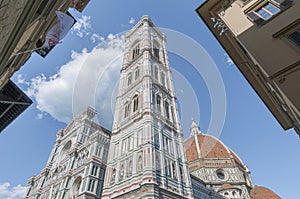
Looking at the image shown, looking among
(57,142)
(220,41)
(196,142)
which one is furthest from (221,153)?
(220,41)

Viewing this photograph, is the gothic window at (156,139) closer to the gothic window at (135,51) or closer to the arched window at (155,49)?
the arched window at (155,49)

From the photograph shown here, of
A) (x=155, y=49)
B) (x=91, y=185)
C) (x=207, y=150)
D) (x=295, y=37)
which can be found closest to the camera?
(x=295, y=37)

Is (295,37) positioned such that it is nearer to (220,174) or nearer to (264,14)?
(264,14)

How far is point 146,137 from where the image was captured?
65.7 feet

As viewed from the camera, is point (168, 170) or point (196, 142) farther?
point (196, 142)

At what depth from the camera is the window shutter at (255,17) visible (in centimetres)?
732

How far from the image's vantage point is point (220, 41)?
1002cm

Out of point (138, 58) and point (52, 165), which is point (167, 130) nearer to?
point (138, 58)

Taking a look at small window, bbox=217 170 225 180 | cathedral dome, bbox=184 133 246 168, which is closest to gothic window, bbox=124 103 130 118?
cathedral dome, bbox=184 133 246 168

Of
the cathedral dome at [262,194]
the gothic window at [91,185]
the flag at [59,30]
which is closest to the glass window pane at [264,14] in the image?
the flag at [59,30]

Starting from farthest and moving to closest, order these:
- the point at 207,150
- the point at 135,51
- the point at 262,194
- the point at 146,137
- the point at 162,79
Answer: the point at 207,150, the point at 262,194, the point at 135,51, the point at 162,79, the point at 146,137

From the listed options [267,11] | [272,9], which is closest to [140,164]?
Result: [267,11]

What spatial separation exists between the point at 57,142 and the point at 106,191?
75.6 ft

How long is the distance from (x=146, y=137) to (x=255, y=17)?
15254mm
